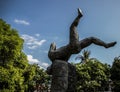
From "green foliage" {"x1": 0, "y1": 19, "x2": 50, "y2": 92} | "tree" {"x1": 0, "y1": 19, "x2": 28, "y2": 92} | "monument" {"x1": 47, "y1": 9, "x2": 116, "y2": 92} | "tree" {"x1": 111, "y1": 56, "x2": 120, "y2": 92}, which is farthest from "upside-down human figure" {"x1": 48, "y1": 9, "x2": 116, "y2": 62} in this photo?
"tree" {"x1": 111, "y1": 56, "x2": 120, "y2": 92}

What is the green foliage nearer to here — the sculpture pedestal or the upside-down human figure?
the upside-down human figure

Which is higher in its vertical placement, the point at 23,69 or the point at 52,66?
the point at 23,69

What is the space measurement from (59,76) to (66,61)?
0.50 metres

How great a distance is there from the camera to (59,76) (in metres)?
7.58

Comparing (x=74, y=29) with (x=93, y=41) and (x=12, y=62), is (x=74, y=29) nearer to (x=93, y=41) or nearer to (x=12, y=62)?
(x=93, y=41)

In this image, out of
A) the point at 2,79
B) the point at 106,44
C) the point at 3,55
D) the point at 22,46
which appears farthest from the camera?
the point at 22,46

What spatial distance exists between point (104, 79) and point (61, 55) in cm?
5458

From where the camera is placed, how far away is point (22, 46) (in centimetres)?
3753

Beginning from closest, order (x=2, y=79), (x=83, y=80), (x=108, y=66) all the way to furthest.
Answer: (x=2, y=79)
(x=83, y=80)
(x=108, y=66)

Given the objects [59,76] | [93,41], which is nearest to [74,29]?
[93,41]

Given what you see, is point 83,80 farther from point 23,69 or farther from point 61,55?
point 61,55

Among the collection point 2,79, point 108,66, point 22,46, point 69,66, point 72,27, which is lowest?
point 69,66

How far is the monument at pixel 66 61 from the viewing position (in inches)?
292

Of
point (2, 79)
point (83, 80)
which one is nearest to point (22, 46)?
point (2, 79)
